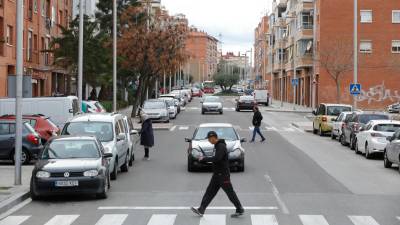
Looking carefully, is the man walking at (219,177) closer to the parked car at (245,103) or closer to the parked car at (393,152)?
the parked car at (393,152)

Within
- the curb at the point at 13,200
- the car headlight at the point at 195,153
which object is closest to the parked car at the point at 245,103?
the car headlight at the point at 195,153

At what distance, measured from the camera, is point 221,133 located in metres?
23.1

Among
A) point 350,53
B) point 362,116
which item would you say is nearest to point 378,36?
point 350,53

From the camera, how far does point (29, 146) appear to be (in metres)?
24.1

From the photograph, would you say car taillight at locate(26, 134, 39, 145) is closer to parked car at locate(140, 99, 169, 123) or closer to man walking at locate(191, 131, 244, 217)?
man walking at locate(191, 131, 244, 217)

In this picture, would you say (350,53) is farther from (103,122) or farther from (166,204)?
(166,204)

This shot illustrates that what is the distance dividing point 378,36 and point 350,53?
19.8 feet

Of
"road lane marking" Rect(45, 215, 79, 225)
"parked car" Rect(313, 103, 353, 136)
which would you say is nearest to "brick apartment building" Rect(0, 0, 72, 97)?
"parked car" Rect(313, 103, 353, 136)

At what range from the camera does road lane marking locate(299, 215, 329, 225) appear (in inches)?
515

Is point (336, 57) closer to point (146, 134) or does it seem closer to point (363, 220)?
point (146, 134)

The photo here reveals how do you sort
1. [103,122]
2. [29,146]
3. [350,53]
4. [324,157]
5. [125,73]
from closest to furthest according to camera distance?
[103,122]
[29,146]
[324,157]
[125,73]
[350,53]

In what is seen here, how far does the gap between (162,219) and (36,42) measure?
4412 cm

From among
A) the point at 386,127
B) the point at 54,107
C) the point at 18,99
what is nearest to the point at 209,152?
the point at 18,99

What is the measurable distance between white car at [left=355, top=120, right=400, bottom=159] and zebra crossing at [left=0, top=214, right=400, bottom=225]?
13431 mm
